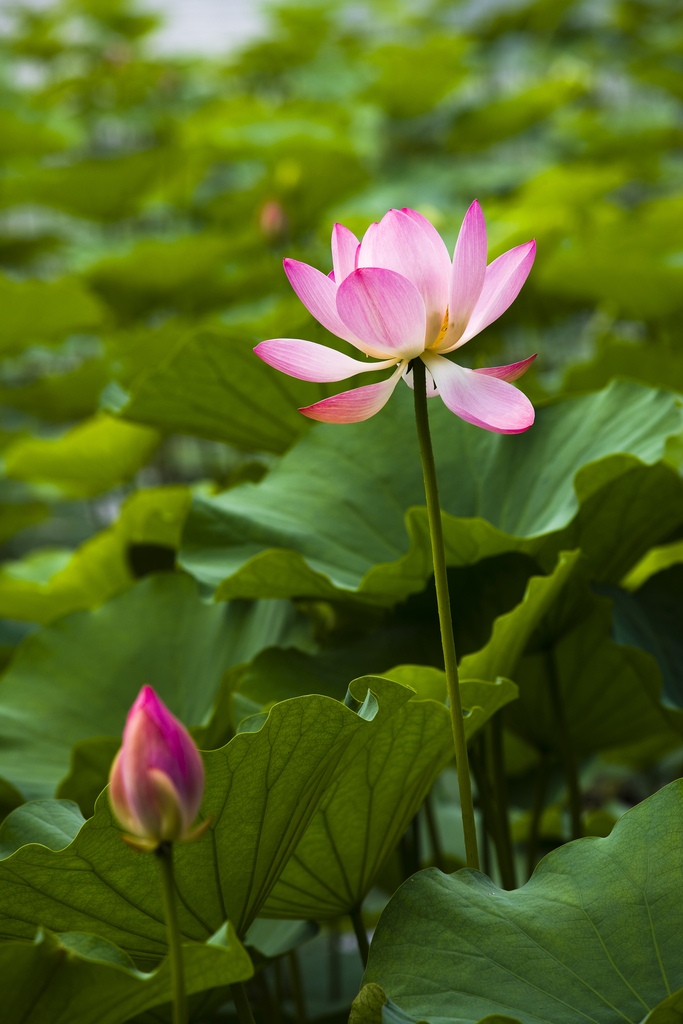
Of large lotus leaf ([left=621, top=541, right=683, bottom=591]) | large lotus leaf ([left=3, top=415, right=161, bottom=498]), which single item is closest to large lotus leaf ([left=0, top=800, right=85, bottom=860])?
large lotus leaf ([left=621, top=541, right=683, bottom=591])

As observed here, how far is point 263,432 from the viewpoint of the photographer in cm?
91

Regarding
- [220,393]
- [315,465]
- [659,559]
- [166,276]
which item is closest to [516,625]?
[315,465]

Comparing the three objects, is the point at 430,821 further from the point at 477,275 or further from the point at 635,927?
the point at 477,275

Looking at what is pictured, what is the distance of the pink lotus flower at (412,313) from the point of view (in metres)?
0.39

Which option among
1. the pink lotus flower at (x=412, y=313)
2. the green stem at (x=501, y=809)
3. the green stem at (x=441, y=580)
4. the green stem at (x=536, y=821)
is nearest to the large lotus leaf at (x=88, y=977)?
the green stem at (x=441, y=580)

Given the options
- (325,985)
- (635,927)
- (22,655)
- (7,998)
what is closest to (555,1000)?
(635,927)

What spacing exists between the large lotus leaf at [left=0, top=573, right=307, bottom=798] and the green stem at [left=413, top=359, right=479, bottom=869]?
0.35m

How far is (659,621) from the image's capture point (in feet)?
2.44

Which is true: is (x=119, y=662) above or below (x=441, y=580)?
below

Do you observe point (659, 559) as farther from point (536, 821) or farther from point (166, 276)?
point (166, 276)

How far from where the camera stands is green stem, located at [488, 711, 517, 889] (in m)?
0.70

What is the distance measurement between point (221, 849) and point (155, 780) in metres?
0.16

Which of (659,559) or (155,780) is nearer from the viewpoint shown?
(155,780)

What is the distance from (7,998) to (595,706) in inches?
22.6
